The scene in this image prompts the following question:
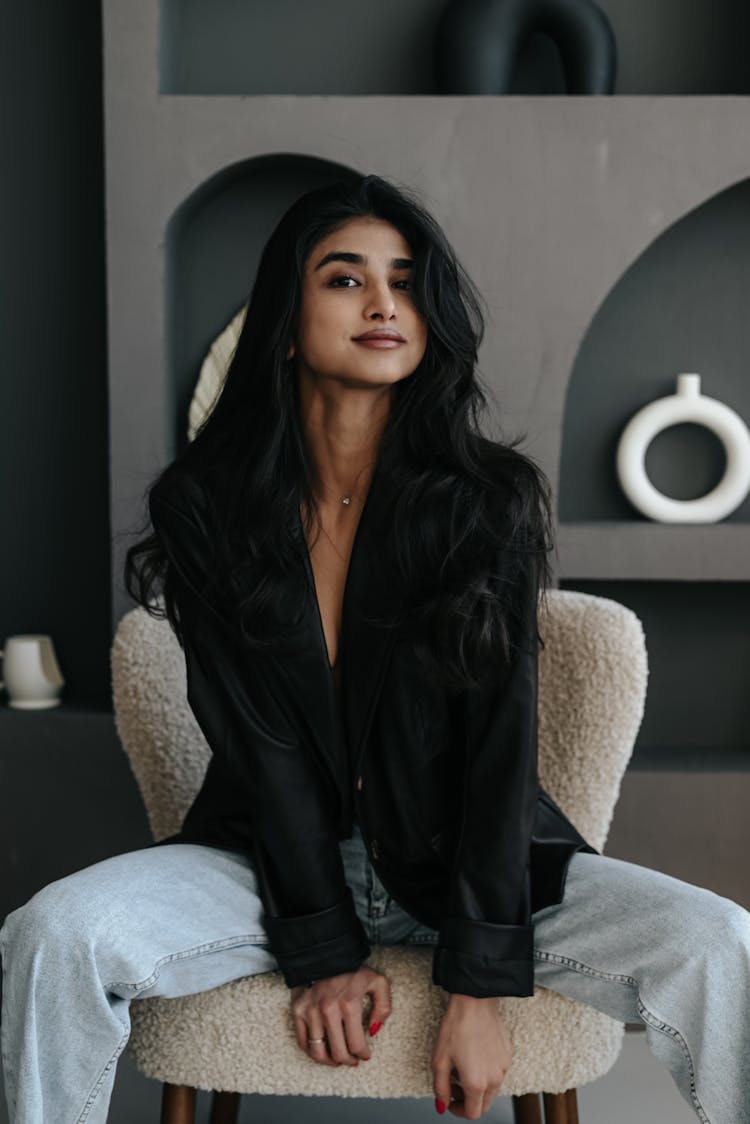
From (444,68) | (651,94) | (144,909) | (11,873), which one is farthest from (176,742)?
(651,94)

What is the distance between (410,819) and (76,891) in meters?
0.38

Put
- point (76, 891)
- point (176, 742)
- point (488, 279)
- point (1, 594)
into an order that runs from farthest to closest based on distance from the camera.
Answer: point (1, 594), point (488, 279), point (176, 742), point (76, 891)

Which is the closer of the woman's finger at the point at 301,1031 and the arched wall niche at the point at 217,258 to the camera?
the woman's finger at the point at 301,1031

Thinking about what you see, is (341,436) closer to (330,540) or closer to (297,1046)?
(330,540)

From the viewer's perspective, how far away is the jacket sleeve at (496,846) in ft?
4.36

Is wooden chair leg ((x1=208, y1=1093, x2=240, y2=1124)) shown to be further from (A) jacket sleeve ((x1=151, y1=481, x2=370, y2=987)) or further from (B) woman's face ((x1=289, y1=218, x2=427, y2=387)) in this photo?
(B) woman's face ((x1=289, y1=218, x2=427, y2=387))

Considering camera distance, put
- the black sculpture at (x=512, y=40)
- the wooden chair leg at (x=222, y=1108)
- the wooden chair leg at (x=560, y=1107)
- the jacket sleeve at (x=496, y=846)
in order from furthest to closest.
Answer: the black sculpture at (x=512, y=40) → the wooden chair leg at (x=222, y=1108) → the wooden chair leg at (x=560, y=1107) → the jacket sleeve at (x=496, y=846)

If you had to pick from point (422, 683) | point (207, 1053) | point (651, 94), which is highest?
point (651, 94)

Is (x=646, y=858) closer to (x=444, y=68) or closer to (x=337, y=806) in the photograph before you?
(x=337, y=806)

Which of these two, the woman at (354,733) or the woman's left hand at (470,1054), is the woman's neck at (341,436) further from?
the woman's left hand at (470,1054)

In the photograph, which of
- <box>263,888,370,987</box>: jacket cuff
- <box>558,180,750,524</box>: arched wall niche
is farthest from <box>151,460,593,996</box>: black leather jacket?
<box>558,180,750,524</box>: arched wall niche

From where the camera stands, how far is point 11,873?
8.00 ft

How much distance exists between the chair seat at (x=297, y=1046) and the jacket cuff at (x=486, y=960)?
1.9 inches

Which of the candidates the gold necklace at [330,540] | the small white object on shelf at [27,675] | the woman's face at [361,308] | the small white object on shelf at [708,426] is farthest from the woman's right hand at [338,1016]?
the small white object on shelf at [708,426]
